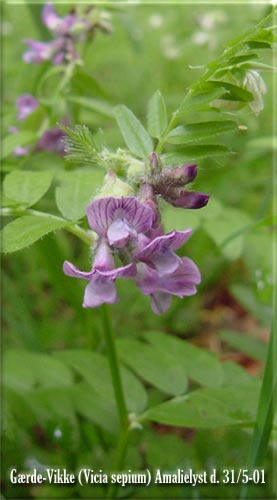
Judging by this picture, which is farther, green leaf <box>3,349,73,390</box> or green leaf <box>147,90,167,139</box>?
green leaf <box>3,349,73,390</box>

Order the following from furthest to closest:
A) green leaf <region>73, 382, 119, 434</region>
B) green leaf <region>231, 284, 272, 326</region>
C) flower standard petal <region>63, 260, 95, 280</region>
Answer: green leaf <region>231, 284, 272, 326</region>
green leaf <region>73, 382, 119, 434</region>
flower standard petal <region>63, 260, 95, 280</region>

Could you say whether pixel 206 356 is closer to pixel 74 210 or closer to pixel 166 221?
pixel 166 221

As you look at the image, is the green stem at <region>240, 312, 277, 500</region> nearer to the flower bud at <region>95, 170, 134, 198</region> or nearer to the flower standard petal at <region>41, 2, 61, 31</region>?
the flower bud at <region>95, 170, 134, 198</region>

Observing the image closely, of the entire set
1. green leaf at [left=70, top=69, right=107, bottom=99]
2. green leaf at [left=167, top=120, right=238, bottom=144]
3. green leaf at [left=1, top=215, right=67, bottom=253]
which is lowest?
green leaf at [left=1, top=215, right=67, bottom=253]

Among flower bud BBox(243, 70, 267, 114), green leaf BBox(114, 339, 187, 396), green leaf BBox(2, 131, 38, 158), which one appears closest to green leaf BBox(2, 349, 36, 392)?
green leaf BBox(114, 339, 187, 396)

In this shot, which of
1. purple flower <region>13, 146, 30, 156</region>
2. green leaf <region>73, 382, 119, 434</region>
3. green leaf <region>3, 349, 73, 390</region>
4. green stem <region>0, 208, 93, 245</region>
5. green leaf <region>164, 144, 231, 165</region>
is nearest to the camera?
green leaf <region>164, 144, 231, 165</region>

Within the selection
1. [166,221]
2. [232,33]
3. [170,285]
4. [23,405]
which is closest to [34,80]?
[166,221]

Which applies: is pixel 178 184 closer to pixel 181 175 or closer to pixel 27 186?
pixel 181 175
